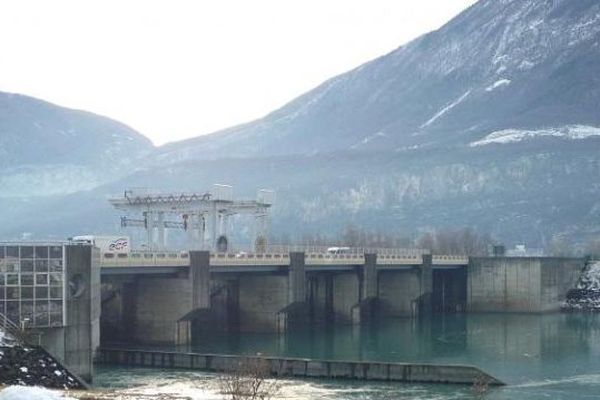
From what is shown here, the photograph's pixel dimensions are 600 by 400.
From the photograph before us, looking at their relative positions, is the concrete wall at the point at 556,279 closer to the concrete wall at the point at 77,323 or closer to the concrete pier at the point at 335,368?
the concrete pier at the point at 335,368

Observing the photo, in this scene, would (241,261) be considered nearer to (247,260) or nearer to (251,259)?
(247,260)

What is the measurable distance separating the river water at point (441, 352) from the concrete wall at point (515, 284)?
12.4ft

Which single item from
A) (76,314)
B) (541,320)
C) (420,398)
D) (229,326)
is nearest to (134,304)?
(229,326)

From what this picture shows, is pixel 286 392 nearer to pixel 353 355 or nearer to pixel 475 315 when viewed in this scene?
pixel 353 355

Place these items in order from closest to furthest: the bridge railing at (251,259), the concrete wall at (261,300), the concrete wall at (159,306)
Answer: the bridge railing at (251,259), the concrete wall at (159,306), the concrete wall at (261,300)

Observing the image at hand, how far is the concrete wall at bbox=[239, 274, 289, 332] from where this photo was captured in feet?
337

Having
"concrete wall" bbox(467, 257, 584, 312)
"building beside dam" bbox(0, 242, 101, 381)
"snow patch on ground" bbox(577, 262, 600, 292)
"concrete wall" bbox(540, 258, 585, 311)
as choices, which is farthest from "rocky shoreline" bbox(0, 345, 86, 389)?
"snow patch on ground" bbox(577, 262, 600, 292)

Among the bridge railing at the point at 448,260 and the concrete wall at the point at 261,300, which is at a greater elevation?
the bridge railing at the point at 448,260

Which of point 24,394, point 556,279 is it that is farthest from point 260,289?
point 24,394

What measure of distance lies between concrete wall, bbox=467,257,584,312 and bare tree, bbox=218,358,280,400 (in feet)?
243

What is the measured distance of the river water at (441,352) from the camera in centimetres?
6275

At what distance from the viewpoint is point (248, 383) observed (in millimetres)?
47875

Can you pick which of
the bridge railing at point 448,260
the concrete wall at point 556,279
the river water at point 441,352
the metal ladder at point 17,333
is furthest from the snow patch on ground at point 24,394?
the concrete wall at point 556,279

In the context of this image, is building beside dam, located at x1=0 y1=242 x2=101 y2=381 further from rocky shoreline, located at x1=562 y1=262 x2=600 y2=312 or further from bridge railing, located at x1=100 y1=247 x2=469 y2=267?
rocky shoreline, located at x1=562 y1=262 x2=600 y2=312
